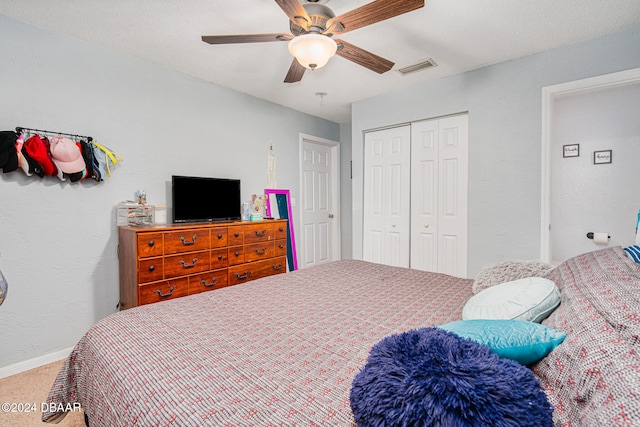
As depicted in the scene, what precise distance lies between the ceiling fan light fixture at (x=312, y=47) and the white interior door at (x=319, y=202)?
266 cm

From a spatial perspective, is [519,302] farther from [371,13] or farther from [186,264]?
[186,264]

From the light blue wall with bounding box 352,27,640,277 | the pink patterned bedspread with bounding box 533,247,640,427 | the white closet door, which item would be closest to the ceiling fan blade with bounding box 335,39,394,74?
the light blue wall with bounding box 352,27,640,277

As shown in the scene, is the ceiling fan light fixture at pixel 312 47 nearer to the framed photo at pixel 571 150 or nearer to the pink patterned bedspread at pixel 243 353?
the pink patterned bedspread at pixel 243 353

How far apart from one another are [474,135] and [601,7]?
1.28 m

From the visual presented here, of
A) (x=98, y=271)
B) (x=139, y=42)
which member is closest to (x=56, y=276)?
(x=98, y=271)

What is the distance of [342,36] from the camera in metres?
2.43

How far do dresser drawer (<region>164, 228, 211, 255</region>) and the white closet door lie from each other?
2.19 meters

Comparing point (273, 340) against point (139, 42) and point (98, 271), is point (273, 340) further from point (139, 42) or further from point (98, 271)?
point (139, 42)

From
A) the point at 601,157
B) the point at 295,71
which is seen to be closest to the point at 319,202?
the point at 295,71

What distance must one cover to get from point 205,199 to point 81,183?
39.8 inches

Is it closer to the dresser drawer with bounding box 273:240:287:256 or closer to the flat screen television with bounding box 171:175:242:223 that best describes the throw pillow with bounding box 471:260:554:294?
the dresser drawer with bounding box 273:240:287:256

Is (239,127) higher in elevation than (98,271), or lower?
higher

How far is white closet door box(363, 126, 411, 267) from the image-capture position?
12.3 feet

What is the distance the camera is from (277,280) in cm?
200
